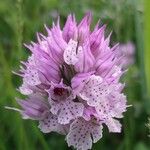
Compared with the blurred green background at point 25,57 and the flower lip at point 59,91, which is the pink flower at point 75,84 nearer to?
the flower lip at point 59,91

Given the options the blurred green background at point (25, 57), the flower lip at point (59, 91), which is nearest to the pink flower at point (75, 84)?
the flower lip at point (59, 91)

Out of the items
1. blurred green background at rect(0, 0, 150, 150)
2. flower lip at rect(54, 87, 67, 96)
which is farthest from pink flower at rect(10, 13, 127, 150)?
blurred green background at rect(0, 0, 150, 150)

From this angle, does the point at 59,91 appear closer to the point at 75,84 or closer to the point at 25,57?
the point at 75,84

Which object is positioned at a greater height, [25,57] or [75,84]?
[25,57]

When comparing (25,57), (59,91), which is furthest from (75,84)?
(25,57)

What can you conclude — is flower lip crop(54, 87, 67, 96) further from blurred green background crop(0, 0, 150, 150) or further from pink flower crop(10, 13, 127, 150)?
blurred green background crop(0, 0, 150, 150)

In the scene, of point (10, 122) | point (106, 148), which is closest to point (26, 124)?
point (10, 122)
